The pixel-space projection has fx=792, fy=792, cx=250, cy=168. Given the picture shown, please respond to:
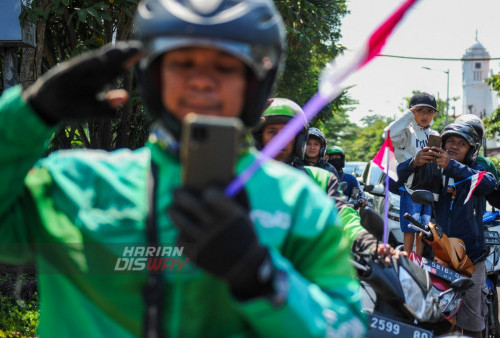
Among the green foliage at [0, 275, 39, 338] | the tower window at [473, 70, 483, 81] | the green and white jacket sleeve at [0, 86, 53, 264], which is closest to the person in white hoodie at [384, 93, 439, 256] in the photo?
the green foliage at [0, 275, 39, 338]

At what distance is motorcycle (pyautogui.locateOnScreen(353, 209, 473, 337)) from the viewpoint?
4.58 metres

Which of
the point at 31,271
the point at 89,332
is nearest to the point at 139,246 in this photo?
the point at 89,332

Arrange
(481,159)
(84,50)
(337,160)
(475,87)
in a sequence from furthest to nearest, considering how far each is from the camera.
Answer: (475,87) < (337,160) < (84,50) < (481,159)

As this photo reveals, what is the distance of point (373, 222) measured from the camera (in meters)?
4.57

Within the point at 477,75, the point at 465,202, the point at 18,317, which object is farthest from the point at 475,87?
the point at 18,317

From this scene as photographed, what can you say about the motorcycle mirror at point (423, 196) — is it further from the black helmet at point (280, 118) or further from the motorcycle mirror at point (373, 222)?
the motorcycle mirror at point (373, 222)

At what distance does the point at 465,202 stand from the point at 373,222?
2810 millimetres

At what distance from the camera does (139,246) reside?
77.1 inches

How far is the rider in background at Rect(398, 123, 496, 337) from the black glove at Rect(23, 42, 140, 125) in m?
5.32

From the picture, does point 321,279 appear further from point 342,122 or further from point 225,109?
point 342,122

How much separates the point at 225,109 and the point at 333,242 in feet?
1.41

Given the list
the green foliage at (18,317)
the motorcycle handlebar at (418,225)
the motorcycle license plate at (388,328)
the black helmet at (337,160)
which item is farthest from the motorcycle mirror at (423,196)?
the black helmet at (337,160)

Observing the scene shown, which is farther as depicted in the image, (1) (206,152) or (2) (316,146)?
(2) (316,146)

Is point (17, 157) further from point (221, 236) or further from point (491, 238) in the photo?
point (491, 238)
